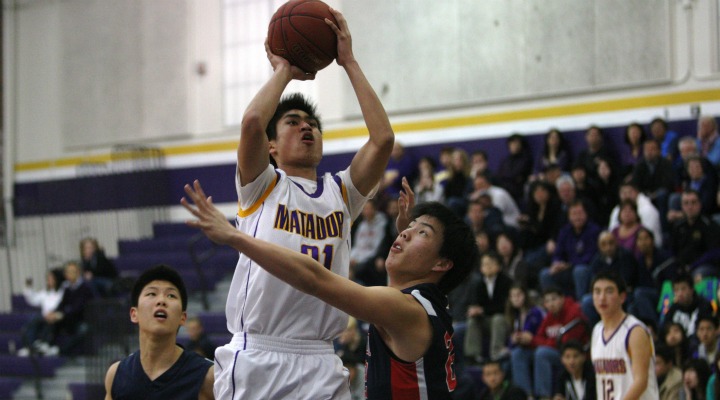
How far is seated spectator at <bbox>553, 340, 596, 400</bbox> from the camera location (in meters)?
8.52

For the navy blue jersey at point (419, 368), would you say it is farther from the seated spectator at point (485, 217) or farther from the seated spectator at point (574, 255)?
the seated spectator at point (485, 217)

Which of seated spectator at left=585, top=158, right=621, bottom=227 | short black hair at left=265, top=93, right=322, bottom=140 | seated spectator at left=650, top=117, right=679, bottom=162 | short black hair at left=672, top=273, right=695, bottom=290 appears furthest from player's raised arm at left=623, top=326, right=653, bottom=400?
seated spectator at left=650, top=117, right=679, bottom=162

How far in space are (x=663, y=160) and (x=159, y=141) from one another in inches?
374

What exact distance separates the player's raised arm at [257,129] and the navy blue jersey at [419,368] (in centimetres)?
88

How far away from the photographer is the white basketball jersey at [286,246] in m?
4.39

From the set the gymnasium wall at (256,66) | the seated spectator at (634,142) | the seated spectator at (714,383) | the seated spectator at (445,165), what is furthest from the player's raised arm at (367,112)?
the gymnasium wall at (256,66)

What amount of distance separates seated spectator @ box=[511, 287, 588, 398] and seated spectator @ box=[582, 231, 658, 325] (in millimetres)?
201

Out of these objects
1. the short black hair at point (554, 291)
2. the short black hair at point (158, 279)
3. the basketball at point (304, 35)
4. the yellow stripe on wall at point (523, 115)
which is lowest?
the short black hair at point (554, 291)

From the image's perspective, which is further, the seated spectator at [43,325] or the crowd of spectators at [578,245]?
the seated spectator at [43,325]

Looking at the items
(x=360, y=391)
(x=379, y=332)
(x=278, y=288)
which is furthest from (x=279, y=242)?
(x=360, y=391)

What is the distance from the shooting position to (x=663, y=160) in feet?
36.3

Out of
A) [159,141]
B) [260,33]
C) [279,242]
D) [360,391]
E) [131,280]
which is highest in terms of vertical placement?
[260,33]

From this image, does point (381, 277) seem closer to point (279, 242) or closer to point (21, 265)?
point (279, 242)

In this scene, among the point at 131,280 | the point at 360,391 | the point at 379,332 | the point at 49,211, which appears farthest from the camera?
the point at 49,211
